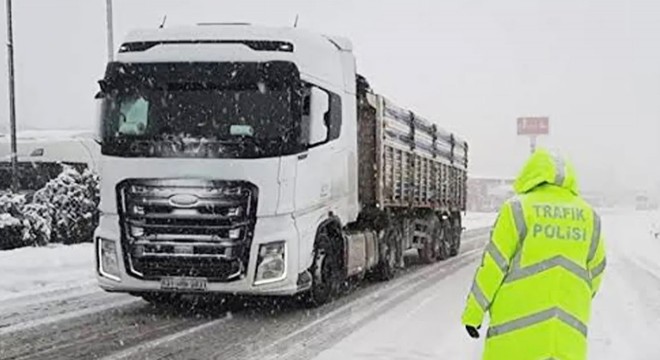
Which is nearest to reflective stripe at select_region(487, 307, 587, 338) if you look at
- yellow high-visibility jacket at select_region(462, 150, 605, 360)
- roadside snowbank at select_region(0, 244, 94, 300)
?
yellow high-visibility jacket at select_region(462, 150, 605, 360)

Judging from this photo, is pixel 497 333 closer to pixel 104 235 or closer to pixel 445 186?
pixel 104 235

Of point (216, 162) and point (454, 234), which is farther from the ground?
point (216, 162)

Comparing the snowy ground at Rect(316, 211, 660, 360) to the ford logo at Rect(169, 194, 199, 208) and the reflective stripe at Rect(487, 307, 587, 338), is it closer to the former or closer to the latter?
the ford logo at Rect(169, 194, 199, 208)

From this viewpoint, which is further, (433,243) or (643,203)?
(643,203)

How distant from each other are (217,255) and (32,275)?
19.3 feet

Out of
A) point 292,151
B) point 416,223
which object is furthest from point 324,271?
point 416,223

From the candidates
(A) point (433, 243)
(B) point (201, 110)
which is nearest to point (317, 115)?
(B) point (201, 110)

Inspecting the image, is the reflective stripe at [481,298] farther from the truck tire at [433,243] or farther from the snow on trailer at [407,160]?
the truck tire at [433,243]

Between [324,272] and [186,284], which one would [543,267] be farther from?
[324,272]

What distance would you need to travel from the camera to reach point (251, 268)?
33.7 ft

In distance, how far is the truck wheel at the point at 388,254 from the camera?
15.4m

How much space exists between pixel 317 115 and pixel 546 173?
686 cm

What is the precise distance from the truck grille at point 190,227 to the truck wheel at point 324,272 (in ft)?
4.63

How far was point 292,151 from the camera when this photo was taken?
10.5 m
